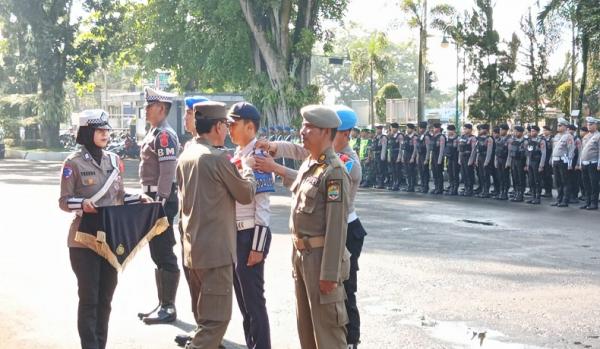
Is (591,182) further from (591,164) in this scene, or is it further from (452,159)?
(452,159)

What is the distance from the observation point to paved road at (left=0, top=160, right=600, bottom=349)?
660 centimetres

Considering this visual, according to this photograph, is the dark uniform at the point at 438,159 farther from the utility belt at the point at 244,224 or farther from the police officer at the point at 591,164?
the utility belt at the point at 244,224

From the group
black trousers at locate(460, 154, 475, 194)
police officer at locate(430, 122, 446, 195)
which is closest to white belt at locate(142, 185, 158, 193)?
black trousers at locate(460, 154, 475, 194)

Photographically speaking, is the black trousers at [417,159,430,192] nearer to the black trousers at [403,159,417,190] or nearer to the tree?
the black trousers at [403,159,417,190]

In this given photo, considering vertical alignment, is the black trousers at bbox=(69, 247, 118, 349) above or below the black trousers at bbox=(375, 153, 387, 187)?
below

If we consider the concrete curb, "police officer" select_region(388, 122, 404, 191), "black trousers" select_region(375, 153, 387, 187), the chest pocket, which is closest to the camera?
the chest pocket

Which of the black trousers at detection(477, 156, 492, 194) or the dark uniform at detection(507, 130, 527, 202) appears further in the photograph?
the black trousers at detection(477, 156, 492, 194)

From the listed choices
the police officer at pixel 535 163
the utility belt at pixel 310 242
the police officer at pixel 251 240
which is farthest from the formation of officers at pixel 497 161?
the utility belt at pixel 310 242

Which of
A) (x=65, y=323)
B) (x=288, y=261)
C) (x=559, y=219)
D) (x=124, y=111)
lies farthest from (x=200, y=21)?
(x=124, y=111)

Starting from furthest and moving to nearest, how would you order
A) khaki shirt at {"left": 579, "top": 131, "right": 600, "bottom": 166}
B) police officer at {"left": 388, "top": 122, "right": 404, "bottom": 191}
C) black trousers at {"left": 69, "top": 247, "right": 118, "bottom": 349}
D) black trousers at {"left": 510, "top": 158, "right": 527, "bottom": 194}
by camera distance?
police officer at {"left": 388, "top": 122, "right": 404, "bottom": 191}, black trousers at {"left": 510, "top": 158, "right": 527, "bottom": 194}, khaki shirt at {"left": 579, "top": 131, "right": 600, "bottom": 166}, black trousers at {"left": 69, "top": 247, "right": 118, "bottom": 349}

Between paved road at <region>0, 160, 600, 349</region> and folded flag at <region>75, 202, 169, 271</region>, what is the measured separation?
0.95m

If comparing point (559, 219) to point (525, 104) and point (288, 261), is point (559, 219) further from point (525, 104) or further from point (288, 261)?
point (525, 104)

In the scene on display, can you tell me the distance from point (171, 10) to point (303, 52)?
8634 mm

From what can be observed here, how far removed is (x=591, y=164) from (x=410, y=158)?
5.55 m
